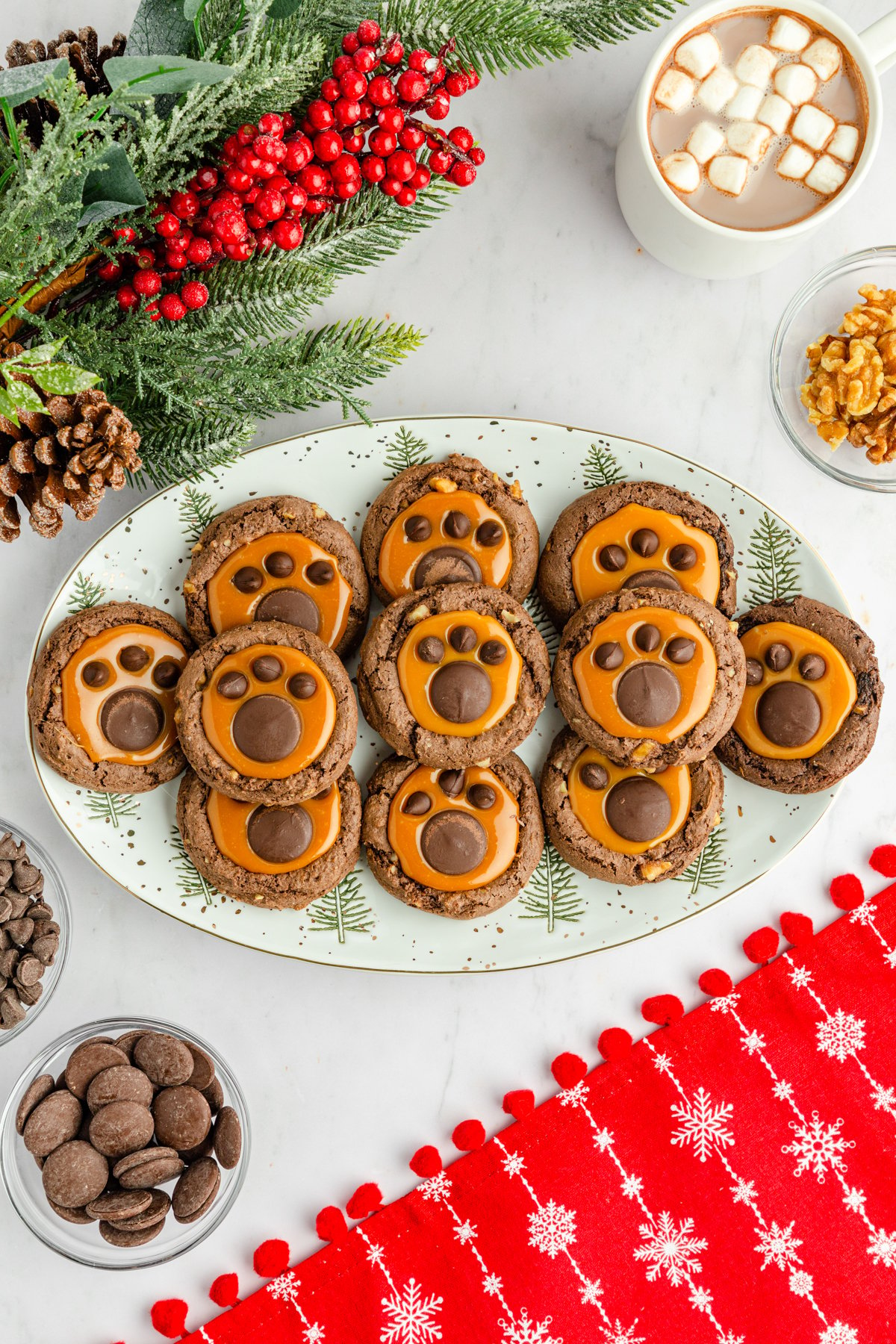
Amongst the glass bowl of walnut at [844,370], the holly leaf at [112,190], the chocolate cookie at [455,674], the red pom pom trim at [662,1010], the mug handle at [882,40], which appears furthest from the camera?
the red pom pom trim at [662,1010]

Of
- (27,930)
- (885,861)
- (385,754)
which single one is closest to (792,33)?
(385,754)

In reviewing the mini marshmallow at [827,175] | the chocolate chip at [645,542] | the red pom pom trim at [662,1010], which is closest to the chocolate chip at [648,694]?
the chocolate chip at [645,542]

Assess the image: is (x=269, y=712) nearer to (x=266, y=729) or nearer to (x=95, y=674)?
(x=266, y=729)

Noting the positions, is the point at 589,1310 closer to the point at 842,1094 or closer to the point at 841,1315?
the point at 841,1315

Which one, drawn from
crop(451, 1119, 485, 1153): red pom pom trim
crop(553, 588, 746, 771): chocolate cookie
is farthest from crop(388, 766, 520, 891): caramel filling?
crop(451, 1119, 485, 1153): red pom pom trim

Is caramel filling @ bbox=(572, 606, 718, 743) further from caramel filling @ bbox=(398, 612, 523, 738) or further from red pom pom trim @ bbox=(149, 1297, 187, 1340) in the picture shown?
red pom pom trim @ bbox=(149, 1297, 187, 1340)

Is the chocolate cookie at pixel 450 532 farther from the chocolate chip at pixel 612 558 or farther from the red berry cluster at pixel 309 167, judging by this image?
the red berry cluster at pixel 309 167

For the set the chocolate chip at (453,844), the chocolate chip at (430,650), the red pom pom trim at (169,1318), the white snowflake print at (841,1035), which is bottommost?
the red pom pom trim at (169,1318)
